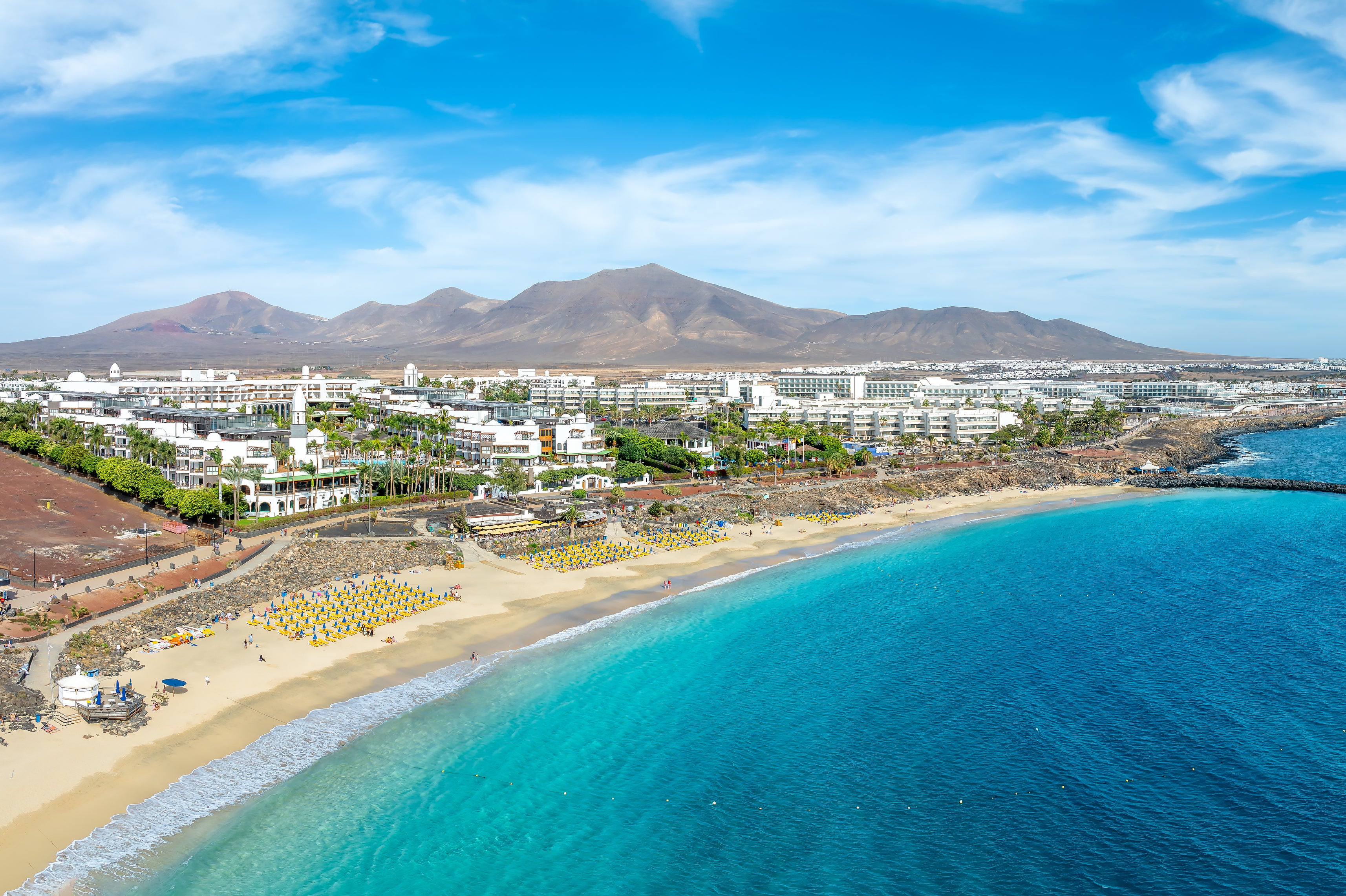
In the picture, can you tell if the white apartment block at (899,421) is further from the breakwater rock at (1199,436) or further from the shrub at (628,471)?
the shrub at (628,471)

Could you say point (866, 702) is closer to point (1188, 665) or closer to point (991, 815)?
point (991, 815)

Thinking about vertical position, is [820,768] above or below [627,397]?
below

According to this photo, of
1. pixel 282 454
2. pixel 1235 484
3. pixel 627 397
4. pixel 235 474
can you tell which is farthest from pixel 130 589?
pixel 627 397

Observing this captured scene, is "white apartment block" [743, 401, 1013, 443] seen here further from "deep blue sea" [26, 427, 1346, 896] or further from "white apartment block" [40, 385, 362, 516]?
"deep blue sea" [26, 427, 1346, 896]

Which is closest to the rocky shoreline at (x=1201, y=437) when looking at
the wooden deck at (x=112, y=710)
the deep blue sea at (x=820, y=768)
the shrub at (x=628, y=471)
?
the shrub at (x=628, y=471)

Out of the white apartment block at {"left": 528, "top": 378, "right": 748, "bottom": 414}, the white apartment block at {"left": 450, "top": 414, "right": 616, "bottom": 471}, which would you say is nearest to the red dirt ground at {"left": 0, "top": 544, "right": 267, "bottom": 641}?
the white apartment block at {"left": 450, "top": 414, "right": 616, "bottom": 471}

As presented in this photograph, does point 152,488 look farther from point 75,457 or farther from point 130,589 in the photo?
point 130,589

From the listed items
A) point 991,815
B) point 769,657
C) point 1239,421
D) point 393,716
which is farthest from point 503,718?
point 1239,421
